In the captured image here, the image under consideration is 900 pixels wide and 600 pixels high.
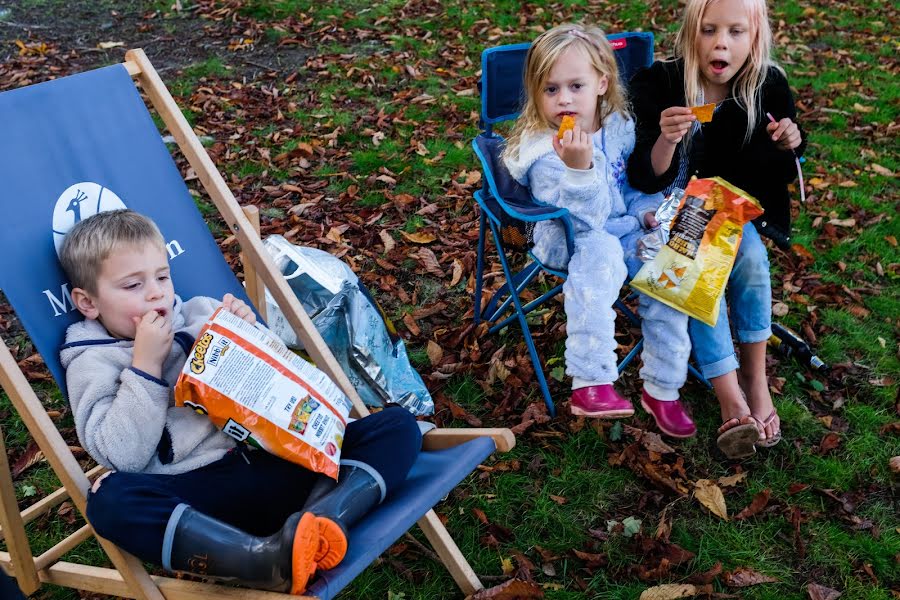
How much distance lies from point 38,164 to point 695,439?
2.70 metres

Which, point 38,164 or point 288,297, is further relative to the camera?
point 288,297

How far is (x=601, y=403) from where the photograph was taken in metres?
3.00

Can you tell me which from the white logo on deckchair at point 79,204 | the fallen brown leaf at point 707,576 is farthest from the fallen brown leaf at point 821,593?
the white logo on deckchair at point 79,204

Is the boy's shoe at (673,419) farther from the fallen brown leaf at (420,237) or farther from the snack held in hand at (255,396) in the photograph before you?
Answer: the fallen brown leaf at (420,237)

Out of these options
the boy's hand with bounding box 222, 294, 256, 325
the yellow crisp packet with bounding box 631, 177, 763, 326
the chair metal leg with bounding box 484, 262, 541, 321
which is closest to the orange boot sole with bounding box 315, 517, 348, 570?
the boy's hand with bounding box 222, 294, 256, 325

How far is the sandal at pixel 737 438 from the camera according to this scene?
300 cm

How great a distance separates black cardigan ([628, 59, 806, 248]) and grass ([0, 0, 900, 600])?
0.90m

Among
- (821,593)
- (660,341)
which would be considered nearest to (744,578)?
(821,593)

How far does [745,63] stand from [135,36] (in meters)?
6.39

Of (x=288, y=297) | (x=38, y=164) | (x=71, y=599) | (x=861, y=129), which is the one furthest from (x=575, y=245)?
(x=861, y=129)

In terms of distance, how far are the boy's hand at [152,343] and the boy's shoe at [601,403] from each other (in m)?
1.56

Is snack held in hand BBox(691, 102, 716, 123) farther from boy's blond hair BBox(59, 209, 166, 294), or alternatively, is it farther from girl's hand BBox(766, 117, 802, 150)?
boy's blond hair BBox(59, 209, 166, 294)

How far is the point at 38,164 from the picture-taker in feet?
8.20

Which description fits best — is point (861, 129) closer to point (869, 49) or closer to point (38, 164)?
point (869, 49)
